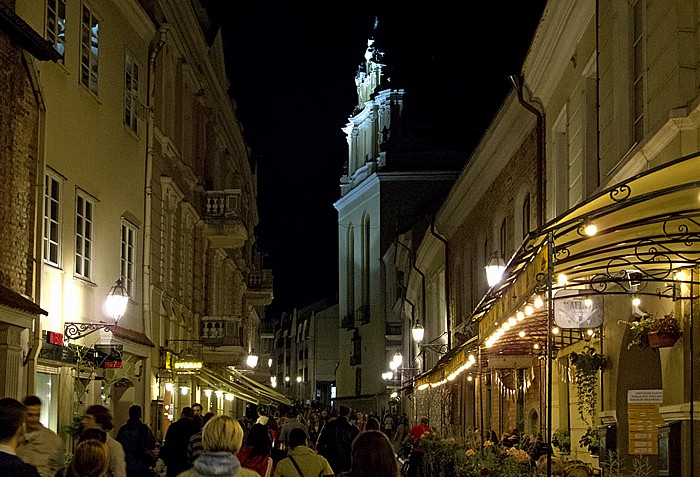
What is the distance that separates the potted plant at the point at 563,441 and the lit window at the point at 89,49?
957 cm

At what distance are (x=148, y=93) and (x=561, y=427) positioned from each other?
10638mm

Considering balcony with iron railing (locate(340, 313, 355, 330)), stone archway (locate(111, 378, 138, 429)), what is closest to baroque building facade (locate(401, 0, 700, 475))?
stone archway (locate(111, 378, 138, 429))

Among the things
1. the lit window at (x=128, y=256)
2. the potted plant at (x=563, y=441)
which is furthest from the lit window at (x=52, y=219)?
the potted plant at (x=563, y=441)

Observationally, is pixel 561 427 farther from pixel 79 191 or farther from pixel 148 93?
pixel 148 93

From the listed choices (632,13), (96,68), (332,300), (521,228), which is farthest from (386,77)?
(632,13)

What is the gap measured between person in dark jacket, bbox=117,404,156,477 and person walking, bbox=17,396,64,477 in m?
4.17

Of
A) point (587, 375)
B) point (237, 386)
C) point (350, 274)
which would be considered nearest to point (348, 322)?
point (350, 274)

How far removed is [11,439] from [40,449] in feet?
→ 12.2

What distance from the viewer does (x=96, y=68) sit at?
21.2 metres

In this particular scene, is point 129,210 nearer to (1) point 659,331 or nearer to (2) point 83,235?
(2) point 83,235

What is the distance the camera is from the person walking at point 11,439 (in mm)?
7031

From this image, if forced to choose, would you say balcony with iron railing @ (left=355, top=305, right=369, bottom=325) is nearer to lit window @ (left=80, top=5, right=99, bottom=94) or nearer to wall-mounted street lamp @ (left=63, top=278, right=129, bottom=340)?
lit window @ (left=80, top=5, right=99, bottom=94)

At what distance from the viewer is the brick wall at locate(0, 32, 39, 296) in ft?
51.2

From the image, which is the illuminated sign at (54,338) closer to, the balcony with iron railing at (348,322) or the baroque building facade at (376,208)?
the baroque building facade at (376,208)
